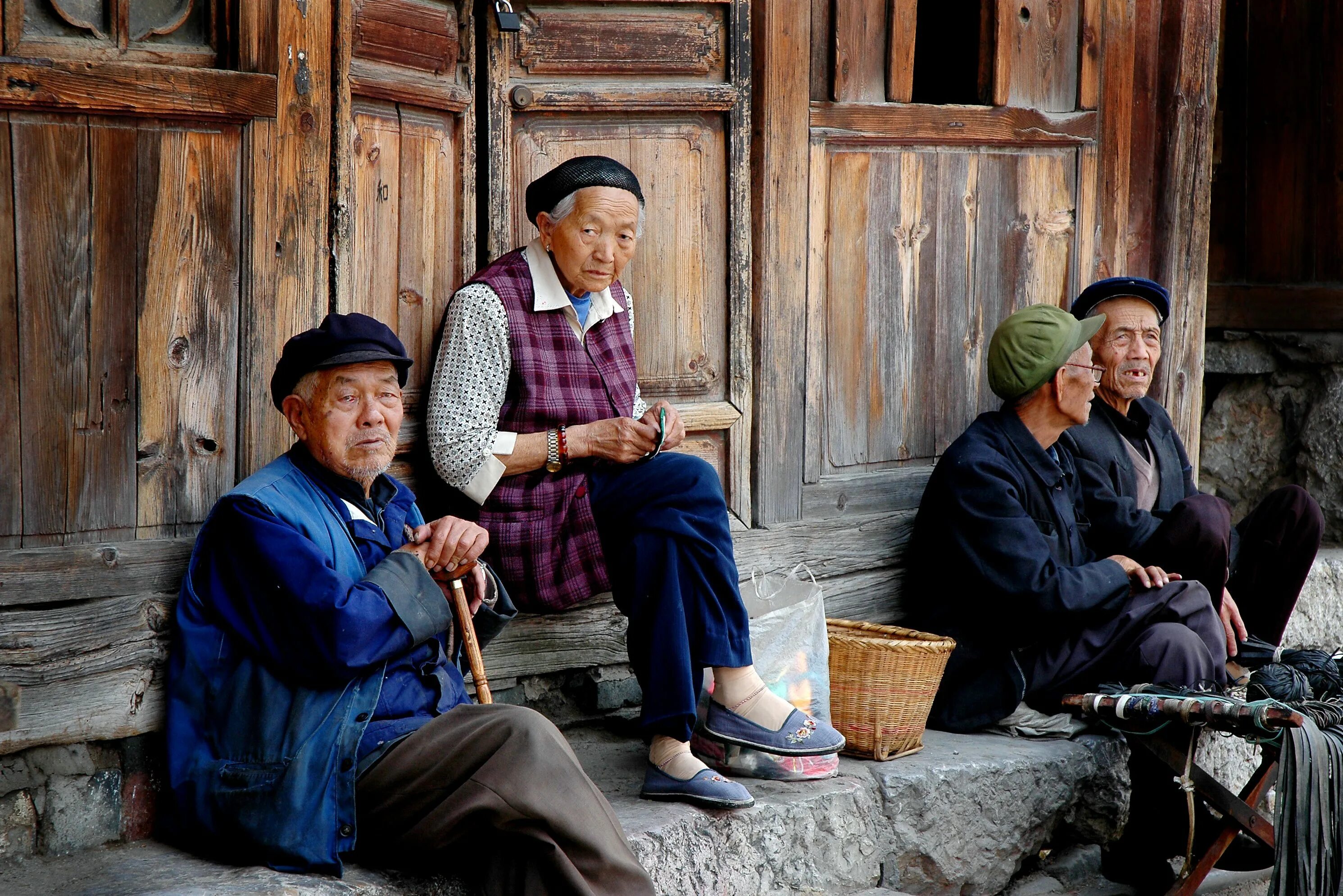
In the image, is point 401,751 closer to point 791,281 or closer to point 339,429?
point 339,429

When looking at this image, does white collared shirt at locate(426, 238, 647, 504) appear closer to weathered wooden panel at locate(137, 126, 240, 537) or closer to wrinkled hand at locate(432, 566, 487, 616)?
wrinkled hand at locate(432, 566, 487, 616)

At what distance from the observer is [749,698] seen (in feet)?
12.4

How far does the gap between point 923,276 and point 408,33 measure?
211cm

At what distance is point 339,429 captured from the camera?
126 inches

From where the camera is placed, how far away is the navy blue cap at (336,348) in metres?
3.17

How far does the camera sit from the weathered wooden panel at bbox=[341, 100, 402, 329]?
3.82 metres

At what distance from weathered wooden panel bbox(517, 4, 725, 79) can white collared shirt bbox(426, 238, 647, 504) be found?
30.9 inches

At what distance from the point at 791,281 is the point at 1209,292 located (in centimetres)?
303

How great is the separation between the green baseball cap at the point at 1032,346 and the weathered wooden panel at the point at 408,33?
78.1 inches

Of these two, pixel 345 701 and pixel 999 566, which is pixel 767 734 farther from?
pixel 345 701

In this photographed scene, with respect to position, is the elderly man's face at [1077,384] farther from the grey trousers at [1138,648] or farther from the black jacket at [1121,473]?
the grey trousers at [1138,648]

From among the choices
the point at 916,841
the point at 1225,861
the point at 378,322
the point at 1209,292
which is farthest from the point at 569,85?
the point at 1209,292

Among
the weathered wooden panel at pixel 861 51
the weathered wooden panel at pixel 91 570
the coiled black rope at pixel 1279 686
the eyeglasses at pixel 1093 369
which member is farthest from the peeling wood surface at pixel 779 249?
the weathered wooden panel at pixel 91 570

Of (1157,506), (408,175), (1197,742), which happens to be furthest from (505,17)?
(1197,742)
